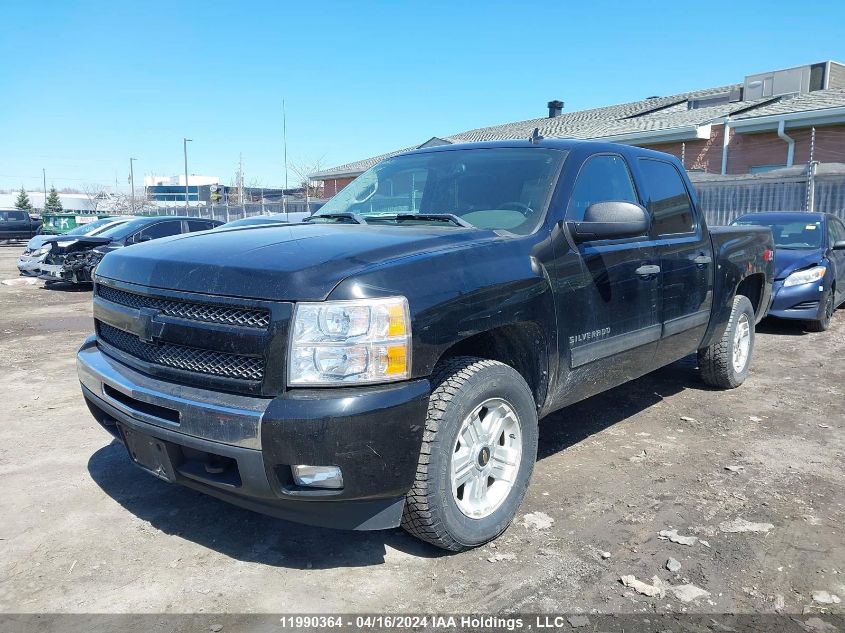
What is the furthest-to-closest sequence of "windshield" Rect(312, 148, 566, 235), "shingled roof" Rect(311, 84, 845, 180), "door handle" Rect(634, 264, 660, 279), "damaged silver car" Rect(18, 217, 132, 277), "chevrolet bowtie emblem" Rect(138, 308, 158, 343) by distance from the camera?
"shingled roof" Rect(311, 84, 845, 180) → "damaged silver car" Rect(18, 217, 132, 277) → "door handle" Rect(634, 264, 660, 279) → "windshield" Rect(312, 148, 566, 235) → "chevrolet bowtie emblem" Rect(138, 308, 158, 343)

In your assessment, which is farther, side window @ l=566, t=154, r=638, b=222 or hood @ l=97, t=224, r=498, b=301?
side window @ l=566, t=154, r=638, b=222

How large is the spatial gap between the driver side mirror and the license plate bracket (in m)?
2.24

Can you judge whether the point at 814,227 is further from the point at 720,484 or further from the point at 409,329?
the point at 409,329

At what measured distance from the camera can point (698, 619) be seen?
2.61m

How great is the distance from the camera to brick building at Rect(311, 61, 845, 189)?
663 inches

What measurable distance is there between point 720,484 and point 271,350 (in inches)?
110

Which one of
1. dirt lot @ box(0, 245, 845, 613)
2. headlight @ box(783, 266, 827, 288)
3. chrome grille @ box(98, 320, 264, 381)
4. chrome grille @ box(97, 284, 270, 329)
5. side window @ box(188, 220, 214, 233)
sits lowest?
dirt lot @ box(0, 245, 845, 613)

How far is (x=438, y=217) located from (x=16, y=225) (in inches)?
1413

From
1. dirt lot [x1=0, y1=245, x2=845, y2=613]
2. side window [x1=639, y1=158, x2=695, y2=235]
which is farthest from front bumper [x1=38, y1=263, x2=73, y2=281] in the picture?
side window [x1=639, y1=158, x2=695, y2=235]

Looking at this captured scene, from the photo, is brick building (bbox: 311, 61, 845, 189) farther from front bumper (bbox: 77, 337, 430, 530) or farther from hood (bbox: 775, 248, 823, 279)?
front bumper (bbox: 77, 337, 430, 530)

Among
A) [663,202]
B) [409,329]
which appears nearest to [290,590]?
[409,329]

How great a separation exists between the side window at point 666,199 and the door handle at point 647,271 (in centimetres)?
33

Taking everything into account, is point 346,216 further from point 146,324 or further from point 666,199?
point 666,199

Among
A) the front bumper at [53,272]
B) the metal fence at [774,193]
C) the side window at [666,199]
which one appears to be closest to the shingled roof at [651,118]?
the metal fence at [774,193]
